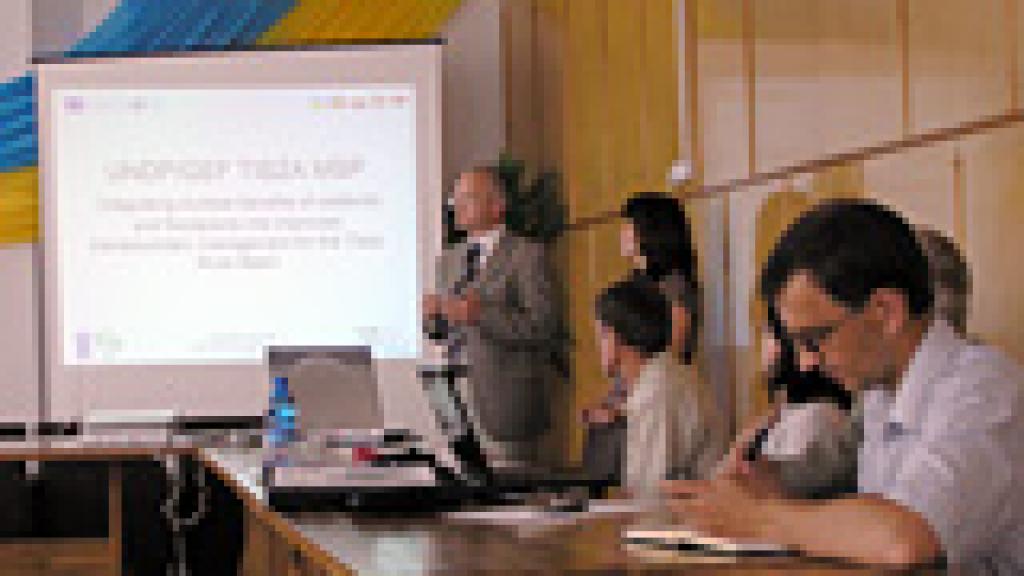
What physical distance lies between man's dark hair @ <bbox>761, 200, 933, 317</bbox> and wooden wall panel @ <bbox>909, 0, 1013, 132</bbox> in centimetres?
149

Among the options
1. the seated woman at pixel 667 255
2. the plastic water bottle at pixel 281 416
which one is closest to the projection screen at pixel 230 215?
the seated woman at pixel 667 255

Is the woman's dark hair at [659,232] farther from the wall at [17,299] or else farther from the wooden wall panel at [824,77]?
the wall at [17,299]

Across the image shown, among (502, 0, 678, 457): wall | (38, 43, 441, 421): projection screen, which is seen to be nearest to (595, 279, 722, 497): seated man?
(502, 0, 678, 457): wall

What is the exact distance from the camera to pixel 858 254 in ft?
7.61

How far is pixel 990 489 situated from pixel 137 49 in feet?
21.8

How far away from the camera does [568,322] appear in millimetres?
7680

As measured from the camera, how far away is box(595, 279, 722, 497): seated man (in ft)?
14.1

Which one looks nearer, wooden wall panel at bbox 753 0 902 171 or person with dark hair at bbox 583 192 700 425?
wooden wall panel at bbox 753 0 902 171

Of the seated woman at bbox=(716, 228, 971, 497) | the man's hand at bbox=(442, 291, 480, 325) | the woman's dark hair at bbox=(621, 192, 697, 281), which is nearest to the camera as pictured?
the seated woman at bbox=(716, 228, 971, 497)

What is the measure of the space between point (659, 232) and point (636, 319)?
80 cm

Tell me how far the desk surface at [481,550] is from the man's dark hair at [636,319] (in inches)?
58.6

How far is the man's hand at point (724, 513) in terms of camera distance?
2.28 metres

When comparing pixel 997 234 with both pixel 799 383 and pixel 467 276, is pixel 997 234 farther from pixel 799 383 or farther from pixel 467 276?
pixel 467 276

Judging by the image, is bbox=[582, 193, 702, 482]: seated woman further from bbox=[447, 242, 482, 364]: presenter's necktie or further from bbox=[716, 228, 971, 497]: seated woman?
bbox=[447, 242, 482, 364]: presenter's necktie
